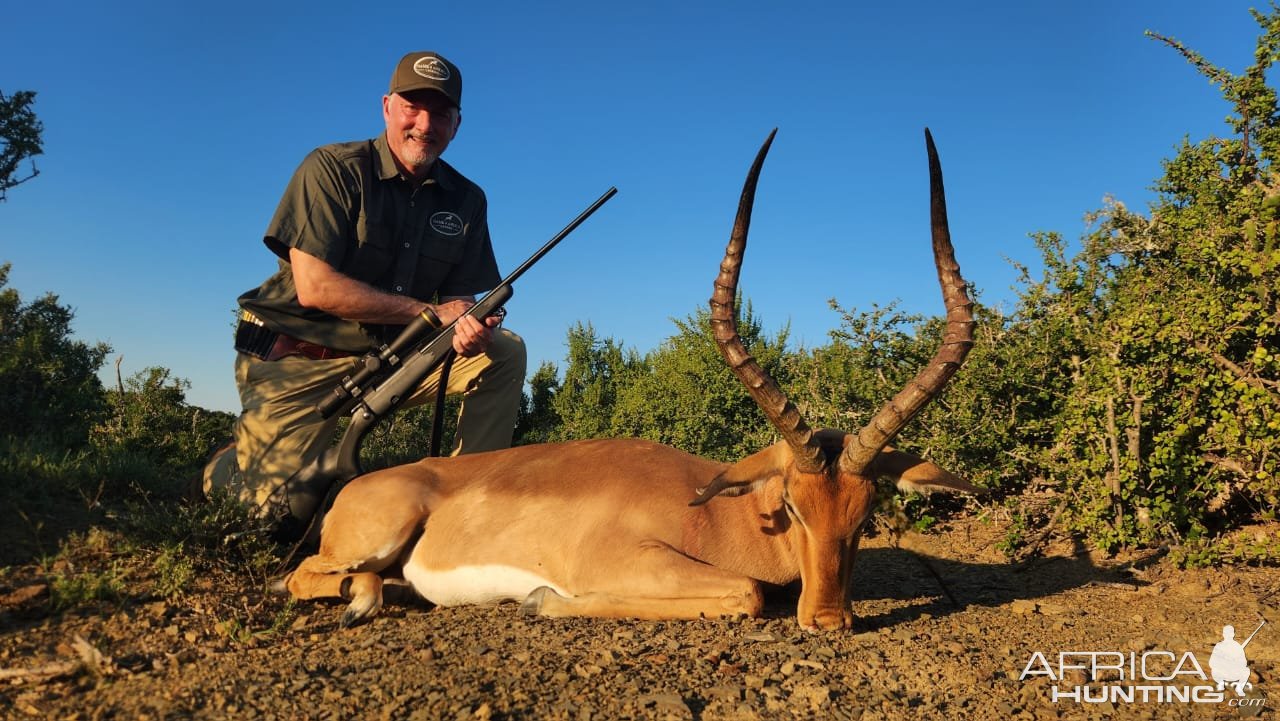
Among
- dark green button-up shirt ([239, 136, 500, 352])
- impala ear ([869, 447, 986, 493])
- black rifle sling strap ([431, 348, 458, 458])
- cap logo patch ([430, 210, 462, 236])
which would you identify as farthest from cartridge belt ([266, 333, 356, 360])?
impala ear ([869, 447, 986, 493])

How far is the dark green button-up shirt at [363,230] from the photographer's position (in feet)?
23.3

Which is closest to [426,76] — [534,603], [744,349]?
[744,349]

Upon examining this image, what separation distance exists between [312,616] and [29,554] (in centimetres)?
200

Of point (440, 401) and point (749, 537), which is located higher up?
point (440, 401)

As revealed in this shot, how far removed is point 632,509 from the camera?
5523 millimetres

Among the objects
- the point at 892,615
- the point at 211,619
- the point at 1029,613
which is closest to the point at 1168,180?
the point at 1029,613

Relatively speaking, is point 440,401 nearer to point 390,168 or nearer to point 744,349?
point 390,168

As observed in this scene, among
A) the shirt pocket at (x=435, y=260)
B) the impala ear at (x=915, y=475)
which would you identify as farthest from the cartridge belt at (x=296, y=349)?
the impala ear at (x=915, y=475)

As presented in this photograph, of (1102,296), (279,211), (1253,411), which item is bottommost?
(1253,411)

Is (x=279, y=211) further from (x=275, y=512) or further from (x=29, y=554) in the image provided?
(x=29, y=554)

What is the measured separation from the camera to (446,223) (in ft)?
26.6

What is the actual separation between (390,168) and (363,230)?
0.67 meters

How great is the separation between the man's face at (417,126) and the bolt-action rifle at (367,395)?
1.53m

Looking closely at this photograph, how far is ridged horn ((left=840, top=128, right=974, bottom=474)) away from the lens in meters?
4.84
